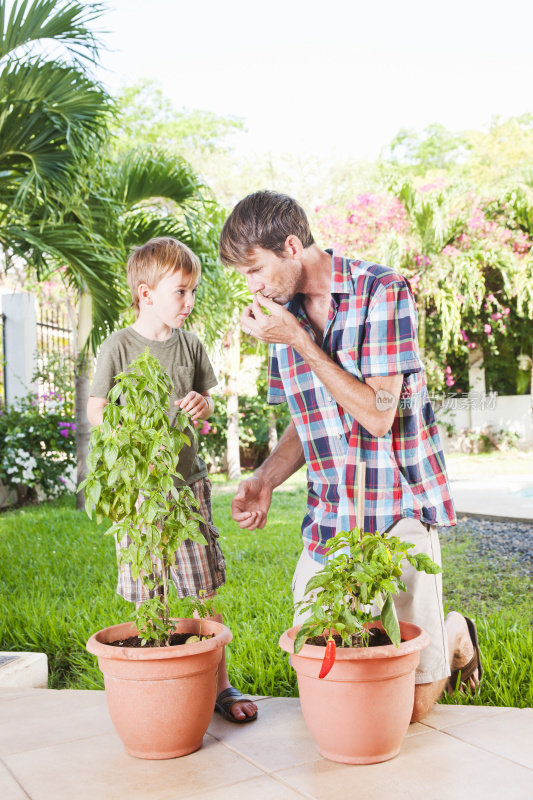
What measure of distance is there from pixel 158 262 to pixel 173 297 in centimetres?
13

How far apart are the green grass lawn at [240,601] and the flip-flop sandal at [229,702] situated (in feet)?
0.78

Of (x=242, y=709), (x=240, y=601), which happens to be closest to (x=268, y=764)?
(x=242, y=709)

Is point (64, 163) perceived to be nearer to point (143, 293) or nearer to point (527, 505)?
point (143, 293)

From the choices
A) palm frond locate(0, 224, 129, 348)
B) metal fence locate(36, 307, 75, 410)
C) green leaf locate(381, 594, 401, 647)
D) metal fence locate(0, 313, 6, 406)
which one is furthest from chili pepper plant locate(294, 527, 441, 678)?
metal fence locate(0, 313, 6, 406)

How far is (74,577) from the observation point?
14.4ft

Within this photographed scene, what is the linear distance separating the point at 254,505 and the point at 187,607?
0.40m

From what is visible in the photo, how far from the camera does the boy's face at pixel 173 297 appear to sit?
2.48 meters

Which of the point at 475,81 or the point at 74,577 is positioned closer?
the point at 74,577

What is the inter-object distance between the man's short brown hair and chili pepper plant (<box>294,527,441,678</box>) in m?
0.87

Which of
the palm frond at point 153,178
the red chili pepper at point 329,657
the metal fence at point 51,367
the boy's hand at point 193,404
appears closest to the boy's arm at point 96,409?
the boy's hand at point 193,404

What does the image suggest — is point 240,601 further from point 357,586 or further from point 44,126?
point 44,126

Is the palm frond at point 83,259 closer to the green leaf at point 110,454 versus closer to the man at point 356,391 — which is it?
the man at point 356,391

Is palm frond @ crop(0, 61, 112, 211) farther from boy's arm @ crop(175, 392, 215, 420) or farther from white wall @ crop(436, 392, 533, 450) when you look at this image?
white wall @ crop(436, 392, 533, 450)

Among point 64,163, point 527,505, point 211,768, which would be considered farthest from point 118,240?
point 211,768
